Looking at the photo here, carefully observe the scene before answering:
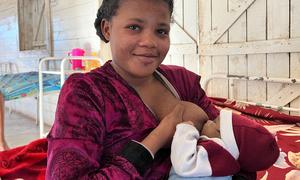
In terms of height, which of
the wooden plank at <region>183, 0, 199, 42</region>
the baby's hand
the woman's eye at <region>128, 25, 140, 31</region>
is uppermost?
the wooden plank at <region>183, 0, 199, 42</region>

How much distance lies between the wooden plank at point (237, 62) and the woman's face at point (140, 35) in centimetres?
148

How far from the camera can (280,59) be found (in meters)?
1.87

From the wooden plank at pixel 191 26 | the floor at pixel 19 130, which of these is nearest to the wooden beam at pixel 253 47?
the wooden plank at pixel 191 26

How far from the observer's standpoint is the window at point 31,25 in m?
4.44

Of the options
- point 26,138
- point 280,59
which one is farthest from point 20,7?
point 280,59

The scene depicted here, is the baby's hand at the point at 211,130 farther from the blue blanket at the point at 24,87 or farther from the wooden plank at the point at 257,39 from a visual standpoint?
the blue blanket at the point at 24,87

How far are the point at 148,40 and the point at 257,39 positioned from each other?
1473mm

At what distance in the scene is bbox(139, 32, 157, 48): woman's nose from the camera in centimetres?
67

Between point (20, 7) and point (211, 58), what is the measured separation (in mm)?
3423

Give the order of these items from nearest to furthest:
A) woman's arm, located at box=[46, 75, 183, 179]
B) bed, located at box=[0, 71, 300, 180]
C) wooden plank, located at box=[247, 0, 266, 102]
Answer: woman's arm, located at box=[46, 75, 183, 179] → bed, located at box=[0, 71, 300, 180] → wooden plank, located at box=[247, 0, 266, 102]

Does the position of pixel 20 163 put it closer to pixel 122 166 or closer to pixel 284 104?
pixel 122 166

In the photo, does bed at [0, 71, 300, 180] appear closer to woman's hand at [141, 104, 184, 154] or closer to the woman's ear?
woman's hand at [141, 104, 184, 154]

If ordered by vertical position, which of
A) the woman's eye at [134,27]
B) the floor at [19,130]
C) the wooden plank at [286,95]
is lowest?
the floor at [19,130]

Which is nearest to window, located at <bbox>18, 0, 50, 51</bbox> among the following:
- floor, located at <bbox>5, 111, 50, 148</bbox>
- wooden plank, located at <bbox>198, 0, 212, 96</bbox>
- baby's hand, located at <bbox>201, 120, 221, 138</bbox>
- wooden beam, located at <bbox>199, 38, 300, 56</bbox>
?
floor, located at <bbox>5, 111, 50, 148</bbox>
